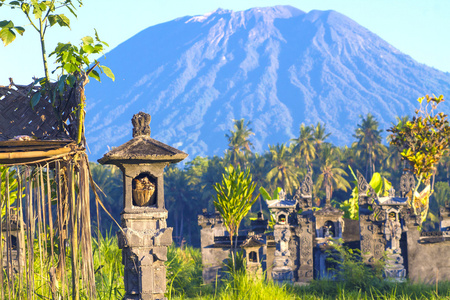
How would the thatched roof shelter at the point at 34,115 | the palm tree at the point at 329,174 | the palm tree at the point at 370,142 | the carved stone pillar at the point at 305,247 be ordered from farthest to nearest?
the palm tree at the point at 370,142, the palm tree at the point at 329,174, the carved stone pillar at the point at 305,247, the thatched roof shelter at the point at 34,115

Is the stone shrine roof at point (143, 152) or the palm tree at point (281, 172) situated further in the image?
the palm tree at point (281, 172)

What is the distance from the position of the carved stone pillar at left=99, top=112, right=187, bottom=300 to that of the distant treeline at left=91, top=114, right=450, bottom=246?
46320 mm

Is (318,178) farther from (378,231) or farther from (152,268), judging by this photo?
(152,268)

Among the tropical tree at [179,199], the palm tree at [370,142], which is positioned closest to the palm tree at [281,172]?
the palm tree at [370,142]

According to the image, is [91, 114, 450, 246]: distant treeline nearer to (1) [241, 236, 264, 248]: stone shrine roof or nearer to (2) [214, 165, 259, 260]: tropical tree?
(1) [241, 236, 264, 248]: stone shrine roof

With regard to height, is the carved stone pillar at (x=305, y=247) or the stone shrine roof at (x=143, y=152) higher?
the stone shrine roof at (x=143, y=152)

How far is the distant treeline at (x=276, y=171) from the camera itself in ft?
186

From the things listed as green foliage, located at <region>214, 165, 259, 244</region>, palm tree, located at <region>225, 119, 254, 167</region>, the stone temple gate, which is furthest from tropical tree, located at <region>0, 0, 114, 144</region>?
palm tree, located at <region>225, 119, 254, 167</region>

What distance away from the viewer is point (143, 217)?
766 centimetres

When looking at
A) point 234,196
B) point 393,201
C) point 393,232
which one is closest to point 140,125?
point 234,196

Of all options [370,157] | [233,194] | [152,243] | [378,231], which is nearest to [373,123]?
[370,157]

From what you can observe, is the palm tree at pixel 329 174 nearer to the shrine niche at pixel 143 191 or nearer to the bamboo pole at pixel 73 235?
the shrine niche at pixel 143 191

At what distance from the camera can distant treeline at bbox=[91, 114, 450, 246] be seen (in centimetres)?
5681

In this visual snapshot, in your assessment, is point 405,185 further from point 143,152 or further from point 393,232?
point 143,152
